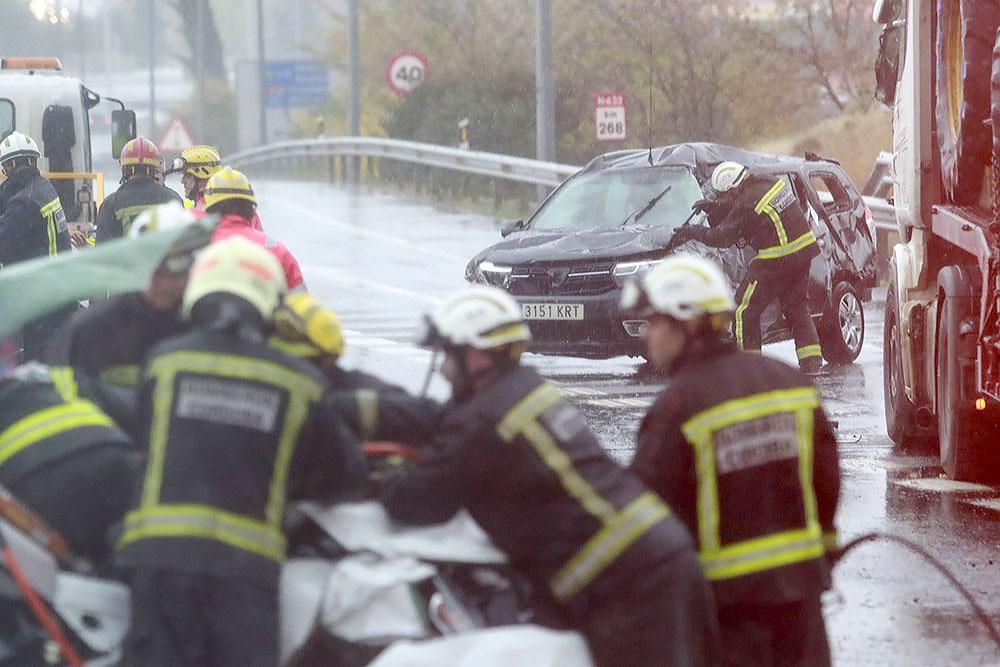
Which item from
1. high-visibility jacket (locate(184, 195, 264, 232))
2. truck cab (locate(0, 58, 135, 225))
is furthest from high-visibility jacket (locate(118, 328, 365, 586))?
truck cab (locate(0, 58, 135, 225))

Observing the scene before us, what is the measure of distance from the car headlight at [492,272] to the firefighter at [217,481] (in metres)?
10.7

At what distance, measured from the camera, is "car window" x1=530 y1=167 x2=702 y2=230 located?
641 inches

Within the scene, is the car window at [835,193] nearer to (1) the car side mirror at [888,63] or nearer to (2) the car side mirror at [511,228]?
(2) the car side mirror at [511,228]

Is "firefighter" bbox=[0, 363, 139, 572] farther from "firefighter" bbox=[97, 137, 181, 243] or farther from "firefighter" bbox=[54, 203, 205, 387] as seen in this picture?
"firefighter" bbox=[97, 137, 181, 243]

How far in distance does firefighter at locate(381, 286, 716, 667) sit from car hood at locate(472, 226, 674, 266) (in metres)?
10.1

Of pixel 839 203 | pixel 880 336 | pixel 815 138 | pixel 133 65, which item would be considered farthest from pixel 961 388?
pixel 133 65

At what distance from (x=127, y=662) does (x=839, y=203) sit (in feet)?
43.3

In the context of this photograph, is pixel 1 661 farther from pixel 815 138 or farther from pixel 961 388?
pixel 815 138

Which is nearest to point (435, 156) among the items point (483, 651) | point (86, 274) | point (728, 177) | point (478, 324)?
point (728, 177)

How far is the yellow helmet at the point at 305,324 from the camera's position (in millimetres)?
5602

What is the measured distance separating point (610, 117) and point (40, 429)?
22779 millimetres

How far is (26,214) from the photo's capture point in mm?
13180

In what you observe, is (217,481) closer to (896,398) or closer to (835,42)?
(896,398)

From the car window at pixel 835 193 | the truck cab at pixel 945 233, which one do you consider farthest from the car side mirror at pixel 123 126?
the truck cab at pixel 945 233
